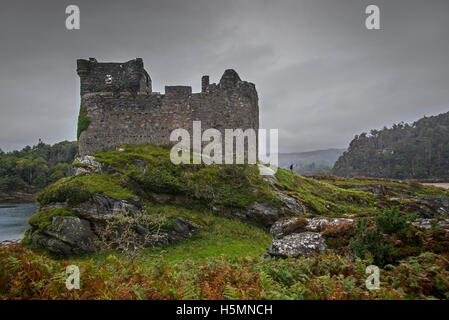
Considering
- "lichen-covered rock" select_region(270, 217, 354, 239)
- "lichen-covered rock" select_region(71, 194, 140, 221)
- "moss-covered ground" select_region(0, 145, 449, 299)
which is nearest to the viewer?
"moss-covered ground" select_region(0, 145, 449, 299)

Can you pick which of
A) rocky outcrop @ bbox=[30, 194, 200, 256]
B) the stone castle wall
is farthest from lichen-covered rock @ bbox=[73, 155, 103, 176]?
rocky outcrop @ bbox=[30, 194, 200, 256]

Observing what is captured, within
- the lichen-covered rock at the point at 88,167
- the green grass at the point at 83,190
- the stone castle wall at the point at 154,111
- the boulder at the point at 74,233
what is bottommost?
the boulder at the point at 74,233

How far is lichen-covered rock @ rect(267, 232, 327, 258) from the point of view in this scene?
392 inches

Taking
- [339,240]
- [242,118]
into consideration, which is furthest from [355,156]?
[339,240]

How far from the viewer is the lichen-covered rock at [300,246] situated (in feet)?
32.7

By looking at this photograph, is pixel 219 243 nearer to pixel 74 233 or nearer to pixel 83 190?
pixel 74 233

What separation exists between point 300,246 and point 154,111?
1788cm

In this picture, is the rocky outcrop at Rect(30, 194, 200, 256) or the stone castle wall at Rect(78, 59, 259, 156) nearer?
the rocky outcrop at Rect(30, 194, 200, 256)

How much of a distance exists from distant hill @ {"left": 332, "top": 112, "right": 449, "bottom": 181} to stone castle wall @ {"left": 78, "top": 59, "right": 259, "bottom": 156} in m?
95.5

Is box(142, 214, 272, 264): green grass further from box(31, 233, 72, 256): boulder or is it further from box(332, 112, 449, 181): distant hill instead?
box(332, 112, 449, 181): distant hill

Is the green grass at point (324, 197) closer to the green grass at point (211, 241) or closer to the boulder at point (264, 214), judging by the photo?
the boulder at point (264, 214)

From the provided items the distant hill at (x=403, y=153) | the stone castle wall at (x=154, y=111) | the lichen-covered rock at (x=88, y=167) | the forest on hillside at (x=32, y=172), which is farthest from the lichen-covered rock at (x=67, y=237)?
the distant hill at (x=403, y=153)

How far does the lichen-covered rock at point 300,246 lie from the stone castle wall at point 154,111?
43.9 ft
